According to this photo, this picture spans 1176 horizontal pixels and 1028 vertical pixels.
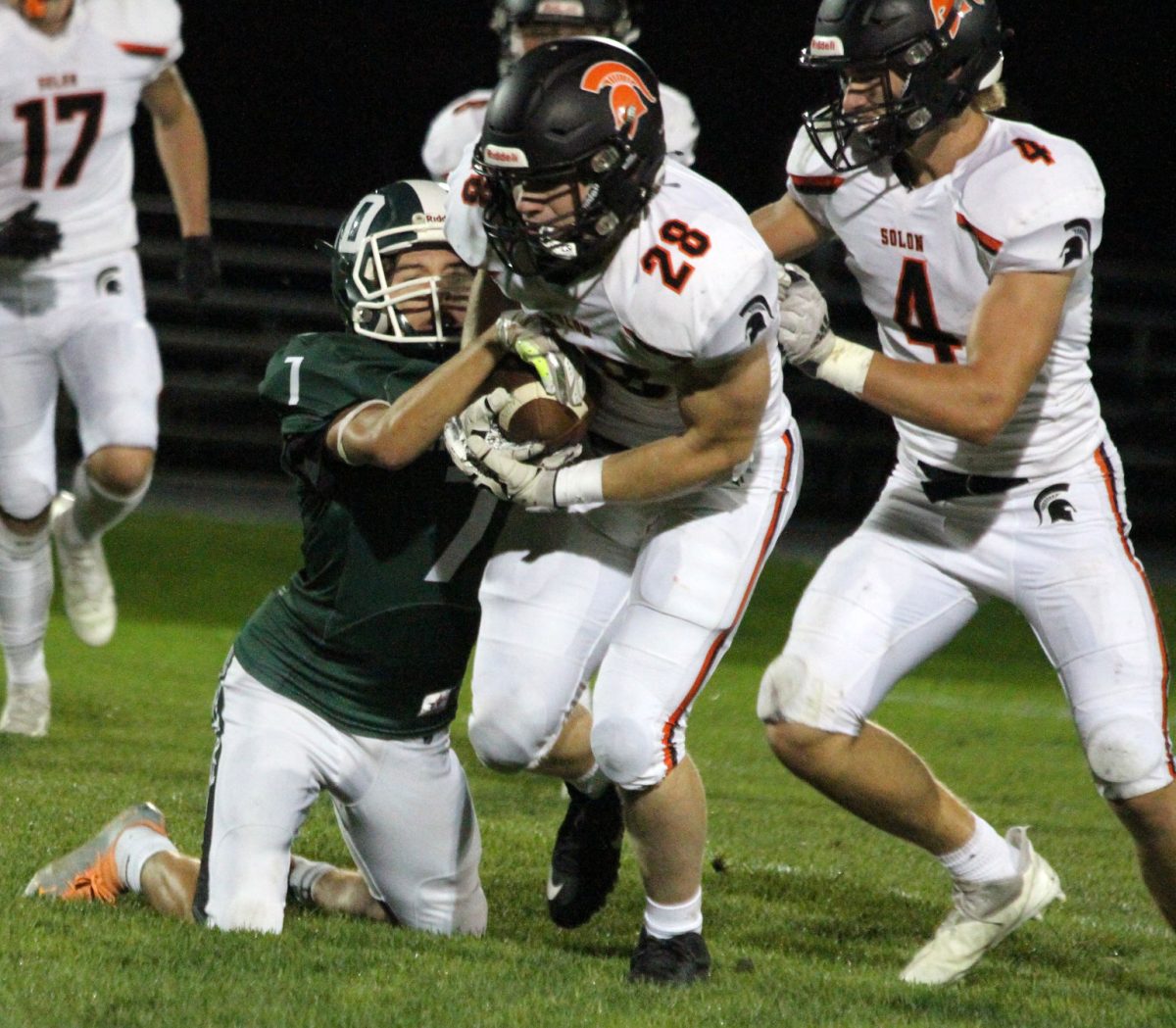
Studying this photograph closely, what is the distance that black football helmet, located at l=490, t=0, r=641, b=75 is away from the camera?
5.07 metres

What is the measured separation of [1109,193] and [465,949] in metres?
8.91

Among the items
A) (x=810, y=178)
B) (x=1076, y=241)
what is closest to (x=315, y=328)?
(x=810, y=178)

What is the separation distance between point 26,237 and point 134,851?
2.48 m

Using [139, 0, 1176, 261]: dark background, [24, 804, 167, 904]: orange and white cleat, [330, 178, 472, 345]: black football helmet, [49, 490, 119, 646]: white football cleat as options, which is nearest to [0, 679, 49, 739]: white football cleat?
[49, 490, 119, 646]: white football cleat

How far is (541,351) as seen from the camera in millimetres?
3039

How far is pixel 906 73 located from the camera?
129 inches

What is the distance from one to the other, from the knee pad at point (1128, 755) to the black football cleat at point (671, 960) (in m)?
0.74

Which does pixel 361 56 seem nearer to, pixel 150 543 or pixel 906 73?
pixel 150 543

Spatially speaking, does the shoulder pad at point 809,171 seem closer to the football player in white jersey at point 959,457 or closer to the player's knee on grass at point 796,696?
the football player in white jersey at point 959,457

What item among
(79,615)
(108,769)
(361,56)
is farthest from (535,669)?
(361,56)

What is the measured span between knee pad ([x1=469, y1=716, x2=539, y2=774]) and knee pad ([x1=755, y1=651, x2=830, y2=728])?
16.6 inches

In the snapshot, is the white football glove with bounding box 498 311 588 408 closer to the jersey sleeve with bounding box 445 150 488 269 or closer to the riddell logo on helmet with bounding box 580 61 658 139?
the jersey sleeve with bounding box 445 150 488 269

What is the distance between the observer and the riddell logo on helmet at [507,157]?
295 centimetres

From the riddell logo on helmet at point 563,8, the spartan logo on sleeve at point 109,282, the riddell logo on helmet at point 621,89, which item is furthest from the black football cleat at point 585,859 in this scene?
the spartan logo on sleeve at point 109,282
